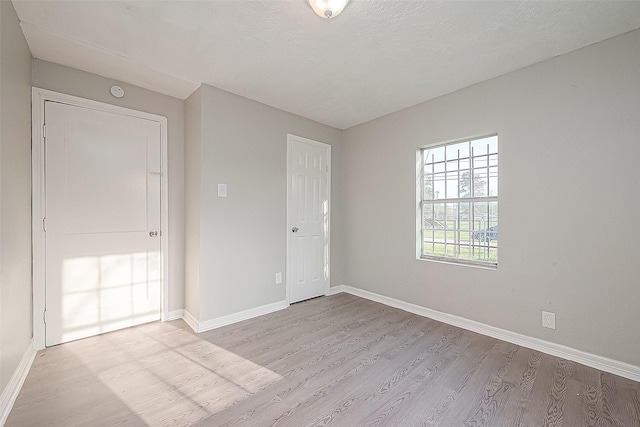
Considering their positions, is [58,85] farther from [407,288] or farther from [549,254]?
[549,254]

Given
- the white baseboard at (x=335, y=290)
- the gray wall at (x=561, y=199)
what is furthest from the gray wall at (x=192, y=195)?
the gray wall at (x=561, y=199)

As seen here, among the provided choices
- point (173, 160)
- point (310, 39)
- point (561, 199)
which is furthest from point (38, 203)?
point (561, 199)

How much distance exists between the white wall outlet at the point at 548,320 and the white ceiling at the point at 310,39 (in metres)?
2.20

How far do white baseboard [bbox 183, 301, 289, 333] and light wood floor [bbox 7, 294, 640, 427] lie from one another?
91 mm

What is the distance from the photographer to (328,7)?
1627mm

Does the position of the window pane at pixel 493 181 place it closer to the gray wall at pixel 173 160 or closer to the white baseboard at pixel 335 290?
the white baseboard at pixel 335 290

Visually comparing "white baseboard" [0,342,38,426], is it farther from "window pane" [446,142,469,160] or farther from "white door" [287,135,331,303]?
"window pane" [446,142,469,160]

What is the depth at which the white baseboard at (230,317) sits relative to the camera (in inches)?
107

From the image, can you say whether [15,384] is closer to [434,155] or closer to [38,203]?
[38,203]

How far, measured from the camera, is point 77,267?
2.46 m

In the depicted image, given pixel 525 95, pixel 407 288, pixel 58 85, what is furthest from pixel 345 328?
pixel 58 85

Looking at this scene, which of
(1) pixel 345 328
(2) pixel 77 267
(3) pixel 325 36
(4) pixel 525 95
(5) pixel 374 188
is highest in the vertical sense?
(3) pixel 325 36

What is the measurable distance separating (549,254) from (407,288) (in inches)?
57.7

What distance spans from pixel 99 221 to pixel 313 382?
8.16 ft
